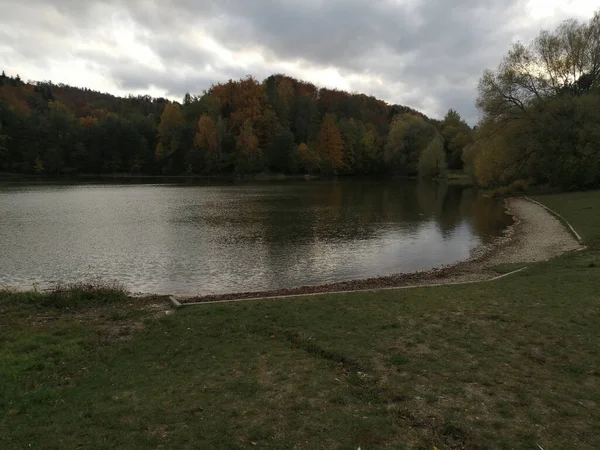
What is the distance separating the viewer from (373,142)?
5148 inches

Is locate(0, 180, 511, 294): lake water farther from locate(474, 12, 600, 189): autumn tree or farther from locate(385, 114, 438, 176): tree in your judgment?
locate(385, 114, 438, 176): tree

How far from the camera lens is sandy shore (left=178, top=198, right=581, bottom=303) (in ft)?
52.1

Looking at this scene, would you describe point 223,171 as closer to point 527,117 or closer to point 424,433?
point 527,117

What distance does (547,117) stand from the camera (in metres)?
49.2

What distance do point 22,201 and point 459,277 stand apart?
5178cm

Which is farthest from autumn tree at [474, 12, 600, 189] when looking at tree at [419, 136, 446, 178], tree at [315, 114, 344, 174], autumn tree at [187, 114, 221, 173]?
autumn tree at [187, 114, 221, 173]

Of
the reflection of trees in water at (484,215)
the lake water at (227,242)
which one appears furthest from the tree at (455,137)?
the lake water at (227,242)

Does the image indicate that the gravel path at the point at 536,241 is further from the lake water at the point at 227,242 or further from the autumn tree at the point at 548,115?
the autumn tree at the point at 548,115

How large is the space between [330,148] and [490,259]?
105703 mm

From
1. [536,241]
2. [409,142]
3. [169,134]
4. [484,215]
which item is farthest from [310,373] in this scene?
[169,134]

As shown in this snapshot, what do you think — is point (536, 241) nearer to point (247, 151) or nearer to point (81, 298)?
point (81, 298)

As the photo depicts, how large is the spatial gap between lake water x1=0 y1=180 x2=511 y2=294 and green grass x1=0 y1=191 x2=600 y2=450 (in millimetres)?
7082

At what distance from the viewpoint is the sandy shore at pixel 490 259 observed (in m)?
15.9

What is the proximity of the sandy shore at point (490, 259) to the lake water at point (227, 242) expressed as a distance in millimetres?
1430
